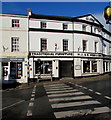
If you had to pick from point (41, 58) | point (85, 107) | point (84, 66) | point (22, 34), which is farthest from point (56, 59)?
point (85, 107)

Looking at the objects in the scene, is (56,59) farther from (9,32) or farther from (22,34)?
(9,32)

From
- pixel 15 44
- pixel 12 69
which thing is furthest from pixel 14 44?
pixel 12 69

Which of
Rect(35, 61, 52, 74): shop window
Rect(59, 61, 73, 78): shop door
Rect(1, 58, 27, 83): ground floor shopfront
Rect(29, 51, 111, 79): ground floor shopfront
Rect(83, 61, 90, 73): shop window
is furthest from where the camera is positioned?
Rect(83, 61, 90, 73): shop window

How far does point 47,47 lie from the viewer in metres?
18.0

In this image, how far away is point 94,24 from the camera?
69.1 feet

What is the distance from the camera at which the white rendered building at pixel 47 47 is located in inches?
661

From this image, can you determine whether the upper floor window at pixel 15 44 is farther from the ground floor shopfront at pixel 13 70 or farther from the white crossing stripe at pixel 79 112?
the white crossing stripe at pixel 79 112

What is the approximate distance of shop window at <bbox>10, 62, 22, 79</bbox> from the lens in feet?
55.4

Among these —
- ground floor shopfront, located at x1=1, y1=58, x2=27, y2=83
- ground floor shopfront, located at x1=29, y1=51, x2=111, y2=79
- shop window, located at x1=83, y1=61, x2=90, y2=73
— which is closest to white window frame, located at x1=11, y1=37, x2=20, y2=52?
ground floor shopfront, located at x1=1, y1=58, x2=27, y2=83

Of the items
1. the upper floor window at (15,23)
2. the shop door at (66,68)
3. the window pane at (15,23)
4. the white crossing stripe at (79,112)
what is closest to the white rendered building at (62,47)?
the shop door at (66,68)

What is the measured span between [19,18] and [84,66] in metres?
12.5

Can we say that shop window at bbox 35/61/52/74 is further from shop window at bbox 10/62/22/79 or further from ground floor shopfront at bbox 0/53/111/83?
shop window at bbox 10/62/22/79

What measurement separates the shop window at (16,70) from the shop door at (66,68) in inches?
242

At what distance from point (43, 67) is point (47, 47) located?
3.10 metres
